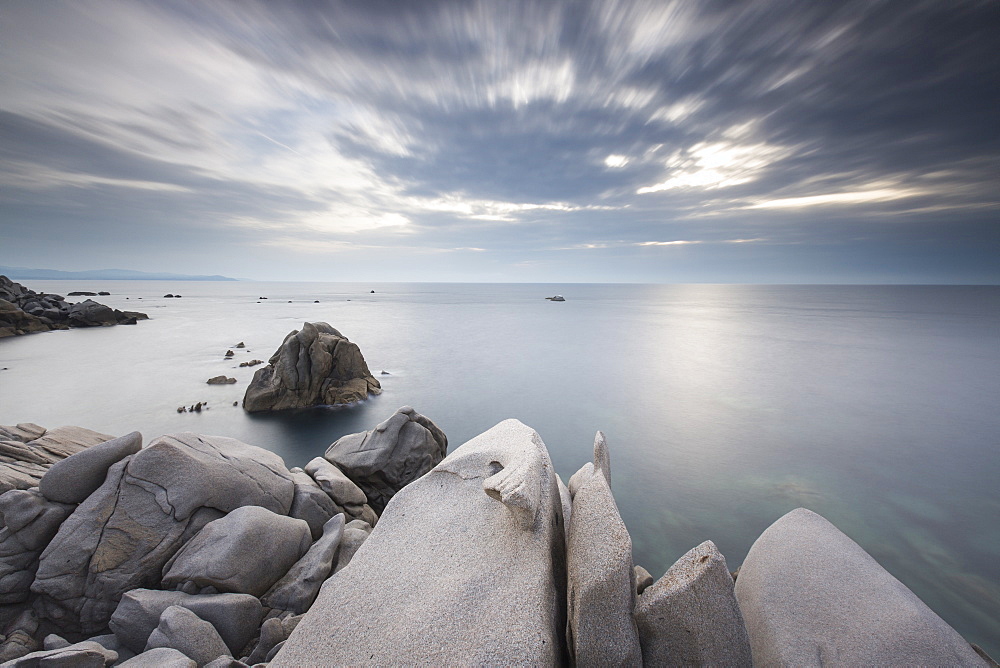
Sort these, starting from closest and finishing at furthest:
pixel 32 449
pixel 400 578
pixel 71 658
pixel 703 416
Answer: pixel 71 658 < pixel 400 578 < pixel 32 449 < pixel 703 416

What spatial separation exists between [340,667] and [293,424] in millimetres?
14851

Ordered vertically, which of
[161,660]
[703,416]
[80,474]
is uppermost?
[80,474]

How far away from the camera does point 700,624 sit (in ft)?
12.5

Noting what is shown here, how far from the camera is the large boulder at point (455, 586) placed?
3.72 metres

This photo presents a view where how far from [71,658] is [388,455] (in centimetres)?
631

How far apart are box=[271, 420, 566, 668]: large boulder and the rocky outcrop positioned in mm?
50965

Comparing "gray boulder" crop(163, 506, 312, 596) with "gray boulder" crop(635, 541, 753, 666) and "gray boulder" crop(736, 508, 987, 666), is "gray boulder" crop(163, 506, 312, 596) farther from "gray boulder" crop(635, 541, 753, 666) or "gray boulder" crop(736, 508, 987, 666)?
"gray boulder" crop(736, 508, 987, 666)

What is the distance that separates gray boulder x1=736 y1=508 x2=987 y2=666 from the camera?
4.16m

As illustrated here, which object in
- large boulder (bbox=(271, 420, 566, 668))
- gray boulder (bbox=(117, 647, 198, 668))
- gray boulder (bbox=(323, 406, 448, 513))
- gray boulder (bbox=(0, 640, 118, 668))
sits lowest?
gray boulder (bbox=(323, 406, 448, 513))

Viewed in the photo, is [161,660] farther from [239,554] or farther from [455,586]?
[455,586]

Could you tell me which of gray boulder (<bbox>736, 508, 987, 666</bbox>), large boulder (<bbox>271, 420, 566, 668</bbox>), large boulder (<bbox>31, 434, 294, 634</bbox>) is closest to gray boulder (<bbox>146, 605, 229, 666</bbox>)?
large boulder (<bbox>31, 434, 294, 634</bbox>)

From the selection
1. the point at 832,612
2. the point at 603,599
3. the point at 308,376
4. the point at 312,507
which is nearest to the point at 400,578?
the point at 603,599

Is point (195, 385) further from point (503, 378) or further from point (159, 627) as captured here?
point (159, 627)

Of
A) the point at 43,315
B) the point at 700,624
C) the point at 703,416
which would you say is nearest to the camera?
the point at 700,624
